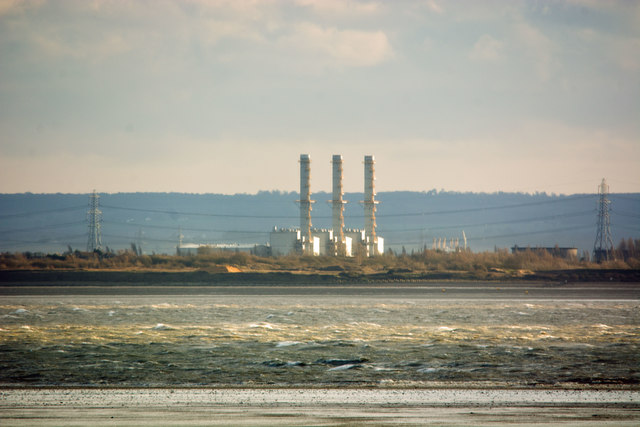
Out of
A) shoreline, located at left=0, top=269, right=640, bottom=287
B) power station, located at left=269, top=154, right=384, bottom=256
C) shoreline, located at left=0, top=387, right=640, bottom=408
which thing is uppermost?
power station, located at left=269, top=154, right=384, bottom=256

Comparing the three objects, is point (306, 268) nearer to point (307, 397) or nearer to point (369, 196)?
point (369, 196)

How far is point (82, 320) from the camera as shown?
30266 mm

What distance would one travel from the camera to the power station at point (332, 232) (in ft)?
293

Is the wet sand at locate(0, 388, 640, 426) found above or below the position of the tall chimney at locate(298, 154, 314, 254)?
below

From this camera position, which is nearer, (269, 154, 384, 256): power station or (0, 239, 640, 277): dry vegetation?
(0, 239, 640, 277): dry vegetation

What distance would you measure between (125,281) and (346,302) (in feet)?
89.1

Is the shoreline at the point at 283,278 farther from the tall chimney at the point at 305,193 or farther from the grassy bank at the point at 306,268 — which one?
the tall chimney at the point at 305,193

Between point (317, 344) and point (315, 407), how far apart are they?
8976mm

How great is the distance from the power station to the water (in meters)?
51.1

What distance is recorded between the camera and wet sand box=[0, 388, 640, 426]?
514 inches

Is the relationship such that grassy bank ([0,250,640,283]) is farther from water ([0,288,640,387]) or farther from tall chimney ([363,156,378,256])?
water ([0,288,640,387])

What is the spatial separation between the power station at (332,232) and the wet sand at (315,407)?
7144 cm

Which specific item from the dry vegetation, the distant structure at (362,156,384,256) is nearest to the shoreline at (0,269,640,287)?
the dry vegetation

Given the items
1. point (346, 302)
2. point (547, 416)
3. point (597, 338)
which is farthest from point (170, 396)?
point (346, 302)
